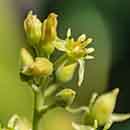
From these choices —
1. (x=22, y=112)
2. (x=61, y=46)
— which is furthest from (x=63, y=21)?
(x=61, y=46)

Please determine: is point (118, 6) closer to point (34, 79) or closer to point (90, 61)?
point (90, 61)

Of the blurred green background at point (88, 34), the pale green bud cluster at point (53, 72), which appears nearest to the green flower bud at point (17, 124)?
the pale green bud cluster at point (53, 72)

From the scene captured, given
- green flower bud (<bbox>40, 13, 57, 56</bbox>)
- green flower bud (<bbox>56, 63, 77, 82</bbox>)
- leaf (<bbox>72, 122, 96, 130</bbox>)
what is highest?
green flower bud (<bbox>40, 13, 57, 56</bbox>)

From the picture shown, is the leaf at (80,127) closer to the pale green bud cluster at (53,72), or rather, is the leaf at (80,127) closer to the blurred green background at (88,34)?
the pale green bud cluster at (53,72)

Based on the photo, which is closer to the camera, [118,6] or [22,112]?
[22,112]

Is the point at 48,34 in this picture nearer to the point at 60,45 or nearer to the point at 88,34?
the point at 60,45

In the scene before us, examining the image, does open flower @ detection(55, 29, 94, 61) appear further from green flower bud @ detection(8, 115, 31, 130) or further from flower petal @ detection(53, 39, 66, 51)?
green flower bud @ detection(8, 115, 31, 130)

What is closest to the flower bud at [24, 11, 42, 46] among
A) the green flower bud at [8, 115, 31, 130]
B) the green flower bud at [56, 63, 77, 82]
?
the green flower bud at [56, 63, 77, 82]
